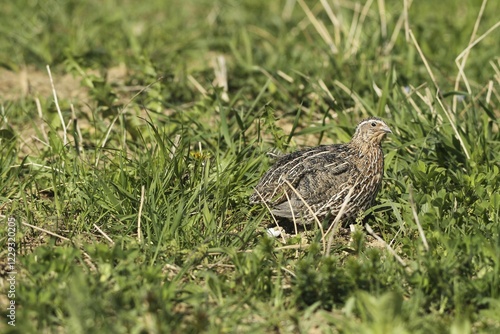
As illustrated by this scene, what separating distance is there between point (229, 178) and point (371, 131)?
111 cm

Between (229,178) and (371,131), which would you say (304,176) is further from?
(371,131)

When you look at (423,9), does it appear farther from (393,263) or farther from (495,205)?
(393,263)

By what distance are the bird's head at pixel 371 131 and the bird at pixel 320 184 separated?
103 mm

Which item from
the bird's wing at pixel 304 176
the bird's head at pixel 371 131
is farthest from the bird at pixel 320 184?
the bird's head at pixel 371 131

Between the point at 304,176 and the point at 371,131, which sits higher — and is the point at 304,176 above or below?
below

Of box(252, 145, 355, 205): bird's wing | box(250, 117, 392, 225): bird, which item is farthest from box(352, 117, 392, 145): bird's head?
box(252, 145, 355, 205): bird's wing

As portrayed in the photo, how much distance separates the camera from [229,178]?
6078 millimetres

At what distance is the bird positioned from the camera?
590 cm

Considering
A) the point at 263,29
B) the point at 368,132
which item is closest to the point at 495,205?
the point at 368,132

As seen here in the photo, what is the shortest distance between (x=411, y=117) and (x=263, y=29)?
3152 millimetres

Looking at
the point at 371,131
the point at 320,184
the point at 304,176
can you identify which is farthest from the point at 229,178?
the point at 371,131

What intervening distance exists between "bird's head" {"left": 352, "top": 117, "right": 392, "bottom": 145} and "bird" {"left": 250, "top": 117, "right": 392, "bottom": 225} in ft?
0.34

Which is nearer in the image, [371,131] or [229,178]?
[229,178]

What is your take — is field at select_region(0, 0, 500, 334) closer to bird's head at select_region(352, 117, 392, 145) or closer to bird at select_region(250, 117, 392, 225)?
bird at select_region(250, 117, 392, 225)
